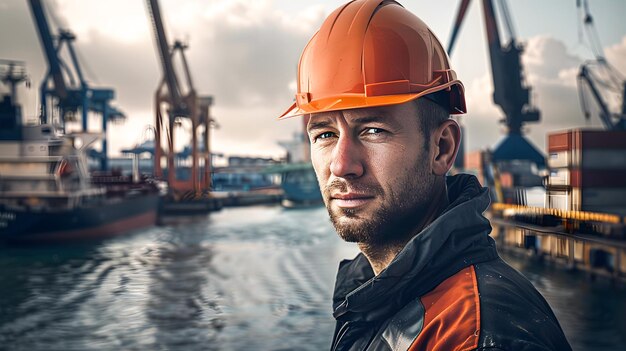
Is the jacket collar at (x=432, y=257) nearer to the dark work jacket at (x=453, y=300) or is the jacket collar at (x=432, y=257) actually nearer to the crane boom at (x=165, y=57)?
the dark work jacket at (x=453, y=300)

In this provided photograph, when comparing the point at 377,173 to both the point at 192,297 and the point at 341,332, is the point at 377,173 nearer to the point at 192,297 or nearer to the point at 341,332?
the point at 341,332

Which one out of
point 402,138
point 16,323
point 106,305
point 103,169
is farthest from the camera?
point 103,169

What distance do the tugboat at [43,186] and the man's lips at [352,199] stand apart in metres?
22.6

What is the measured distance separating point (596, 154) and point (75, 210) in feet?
60.5

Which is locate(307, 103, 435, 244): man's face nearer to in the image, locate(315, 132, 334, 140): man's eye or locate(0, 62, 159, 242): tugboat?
locate(315, 132, 334, 140): man's eye

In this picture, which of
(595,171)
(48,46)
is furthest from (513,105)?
(48,46)

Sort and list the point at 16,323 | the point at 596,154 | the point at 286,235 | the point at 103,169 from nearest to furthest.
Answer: the point at 16,323 → the point at 596,154 → the point at 286,235 → the point at 103,169

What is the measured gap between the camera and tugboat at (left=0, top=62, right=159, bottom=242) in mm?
22438

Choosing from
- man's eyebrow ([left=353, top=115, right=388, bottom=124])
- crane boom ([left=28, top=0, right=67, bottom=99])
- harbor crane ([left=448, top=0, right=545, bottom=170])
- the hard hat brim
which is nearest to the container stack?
harbor crane ([left=448, top=0, right=545, bottom=170])

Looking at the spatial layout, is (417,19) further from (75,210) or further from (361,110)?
(75,210)

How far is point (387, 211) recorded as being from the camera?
4.93 ft

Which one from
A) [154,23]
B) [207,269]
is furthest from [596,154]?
[154,23]

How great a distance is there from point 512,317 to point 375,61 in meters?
0.70

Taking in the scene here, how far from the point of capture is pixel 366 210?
1.50 metres
